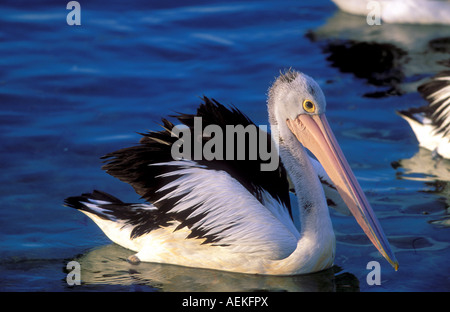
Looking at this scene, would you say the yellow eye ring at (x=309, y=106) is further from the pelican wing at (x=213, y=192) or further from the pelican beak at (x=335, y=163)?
the pelican wing at (x=213, y=192)

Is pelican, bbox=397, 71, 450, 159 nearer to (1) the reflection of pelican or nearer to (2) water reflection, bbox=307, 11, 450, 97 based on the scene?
(2) water reflection, bbox=307, 11, 450, 97

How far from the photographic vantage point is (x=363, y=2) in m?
10.5

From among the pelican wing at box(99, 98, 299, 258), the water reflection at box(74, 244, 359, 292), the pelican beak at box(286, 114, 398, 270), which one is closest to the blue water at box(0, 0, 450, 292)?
the water reflection at box(74, 244, 359, 292)

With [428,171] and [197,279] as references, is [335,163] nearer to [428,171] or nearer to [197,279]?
[197,279]

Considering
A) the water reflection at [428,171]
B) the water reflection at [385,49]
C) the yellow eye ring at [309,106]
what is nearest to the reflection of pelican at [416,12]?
the water reflection at [385,49]

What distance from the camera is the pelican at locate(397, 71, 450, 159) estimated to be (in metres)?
6.73

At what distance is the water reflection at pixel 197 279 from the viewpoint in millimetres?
4582

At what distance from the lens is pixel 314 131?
4566 mm

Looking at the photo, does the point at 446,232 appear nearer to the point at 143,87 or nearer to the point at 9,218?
the point at 9,218

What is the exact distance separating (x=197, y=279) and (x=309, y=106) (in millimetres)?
1269

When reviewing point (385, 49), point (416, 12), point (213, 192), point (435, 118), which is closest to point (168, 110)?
point (435, 118)
